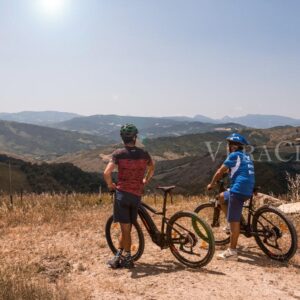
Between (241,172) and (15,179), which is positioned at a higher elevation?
(241,172)

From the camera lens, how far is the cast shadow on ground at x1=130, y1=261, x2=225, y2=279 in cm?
670

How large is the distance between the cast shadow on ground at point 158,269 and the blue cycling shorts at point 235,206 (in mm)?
1088

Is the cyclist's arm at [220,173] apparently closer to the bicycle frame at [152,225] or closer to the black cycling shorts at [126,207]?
the bicycle frame at [152,225]

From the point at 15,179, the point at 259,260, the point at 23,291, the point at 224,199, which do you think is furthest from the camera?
the point at 15,179

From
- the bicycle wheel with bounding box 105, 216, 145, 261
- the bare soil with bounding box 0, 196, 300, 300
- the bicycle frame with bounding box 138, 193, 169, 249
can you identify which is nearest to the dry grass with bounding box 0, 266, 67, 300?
the bare soil with bounding box 0, 196, 300, 300

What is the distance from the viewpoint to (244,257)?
7.71 metres

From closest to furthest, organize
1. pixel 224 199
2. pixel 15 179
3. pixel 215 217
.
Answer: pixel 224 199 < pixel 215 217 < pixel 15 179

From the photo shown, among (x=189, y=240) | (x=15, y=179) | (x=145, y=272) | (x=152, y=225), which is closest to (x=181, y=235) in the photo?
(x=189, y=240)

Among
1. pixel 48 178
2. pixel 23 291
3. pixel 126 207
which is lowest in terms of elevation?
pixel 48 178

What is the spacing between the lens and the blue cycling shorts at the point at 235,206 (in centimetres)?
737

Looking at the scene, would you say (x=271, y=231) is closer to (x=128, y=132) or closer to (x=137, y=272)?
(x=137, y=272)

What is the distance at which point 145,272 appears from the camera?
22.4ft

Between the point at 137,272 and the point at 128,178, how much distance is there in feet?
5.04

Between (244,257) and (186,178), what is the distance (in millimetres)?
102987
